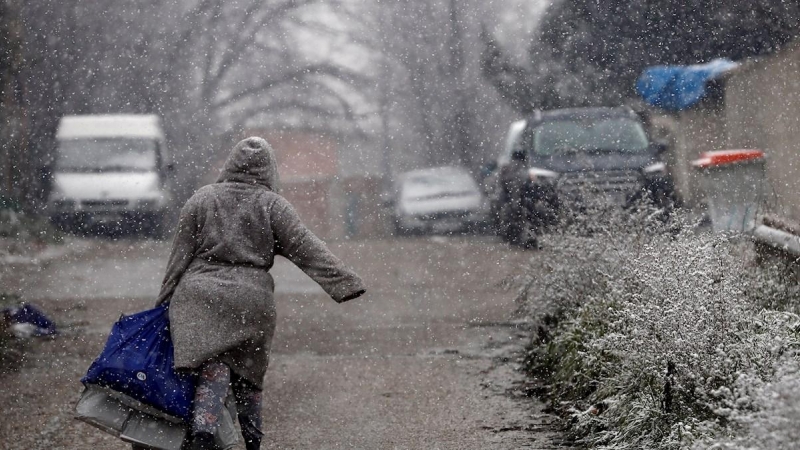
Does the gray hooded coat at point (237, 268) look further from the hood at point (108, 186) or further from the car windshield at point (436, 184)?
the car windshield at point (436, 184)

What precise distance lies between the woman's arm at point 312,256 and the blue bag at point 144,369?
65cm

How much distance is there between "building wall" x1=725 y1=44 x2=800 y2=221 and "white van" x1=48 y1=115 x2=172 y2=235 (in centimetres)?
941

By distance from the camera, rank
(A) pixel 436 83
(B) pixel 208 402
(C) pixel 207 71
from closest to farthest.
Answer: (B) pixel 208 402 < (A) pixel 436 83 < (C) pixel 207 71

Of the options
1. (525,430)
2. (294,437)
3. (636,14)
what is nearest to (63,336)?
(294,437)

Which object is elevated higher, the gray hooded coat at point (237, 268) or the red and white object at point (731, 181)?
the gray hooded coat at point (237, 268)

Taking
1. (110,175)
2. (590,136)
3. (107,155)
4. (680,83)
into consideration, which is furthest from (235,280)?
(107,155)

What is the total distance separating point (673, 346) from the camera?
505cm

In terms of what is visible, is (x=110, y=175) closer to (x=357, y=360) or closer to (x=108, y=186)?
(x=108, y=186)

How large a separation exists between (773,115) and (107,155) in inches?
460

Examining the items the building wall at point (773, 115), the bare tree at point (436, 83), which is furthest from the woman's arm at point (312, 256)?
the bare tree at point (436, 83)

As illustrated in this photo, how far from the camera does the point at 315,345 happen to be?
1010cm

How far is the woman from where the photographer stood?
5.31m

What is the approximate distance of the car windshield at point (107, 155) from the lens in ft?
69.2

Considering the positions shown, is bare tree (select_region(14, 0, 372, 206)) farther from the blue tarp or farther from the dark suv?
the blue tarp
